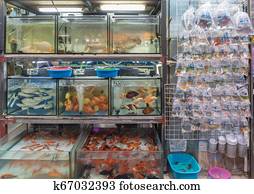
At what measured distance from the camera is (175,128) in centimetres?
265

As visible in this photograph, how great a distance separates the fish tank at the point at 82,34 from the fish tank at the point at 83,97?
0.94 feet

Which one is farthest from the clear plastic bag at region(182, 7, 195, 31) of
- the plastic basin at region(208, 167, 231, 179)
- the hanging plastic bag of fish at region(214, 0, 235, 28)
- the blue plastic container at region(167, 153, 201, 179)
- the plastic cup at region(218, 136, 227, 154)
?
the plastic basin at region(208, 167, 231, 179)

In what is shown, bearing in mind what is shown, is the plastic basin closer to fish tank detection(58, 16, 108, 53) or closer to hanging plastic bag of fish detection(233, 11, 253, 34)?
hanging plastic bag of fish detection(233, 11, 253, 34)

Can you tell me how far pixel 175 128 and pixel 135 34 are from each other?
3.19 ft

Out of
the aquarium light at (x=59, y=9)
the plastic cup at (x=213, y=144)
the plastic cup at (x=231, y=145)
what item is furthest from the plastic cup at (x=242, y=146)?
the aquarium light at (x=59, y=9)

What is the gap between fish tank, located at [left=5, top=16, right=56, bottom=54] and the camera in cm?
243

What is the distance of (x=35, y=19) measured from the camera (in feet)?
8.00

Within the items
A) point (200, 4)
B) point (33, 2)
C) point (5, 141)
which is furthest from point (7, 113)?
point (200, 4)

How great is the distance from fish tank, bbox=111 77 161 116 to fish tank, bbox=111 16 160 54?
0.29 m

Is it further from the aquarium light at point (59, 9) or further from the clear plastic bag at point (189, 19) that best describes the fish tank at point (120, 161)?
the aquarium light at point (59, 9)

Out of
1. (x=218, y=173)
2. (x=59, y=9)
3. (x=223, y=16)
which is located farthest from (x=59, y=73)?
(x=218, y=173)

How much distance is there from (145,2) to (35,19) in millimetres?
1021

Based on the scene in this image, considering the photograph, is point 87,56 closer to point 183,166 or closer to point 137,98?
point 137,98

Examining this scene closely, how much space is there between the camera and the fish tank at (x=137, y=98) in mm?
2439
